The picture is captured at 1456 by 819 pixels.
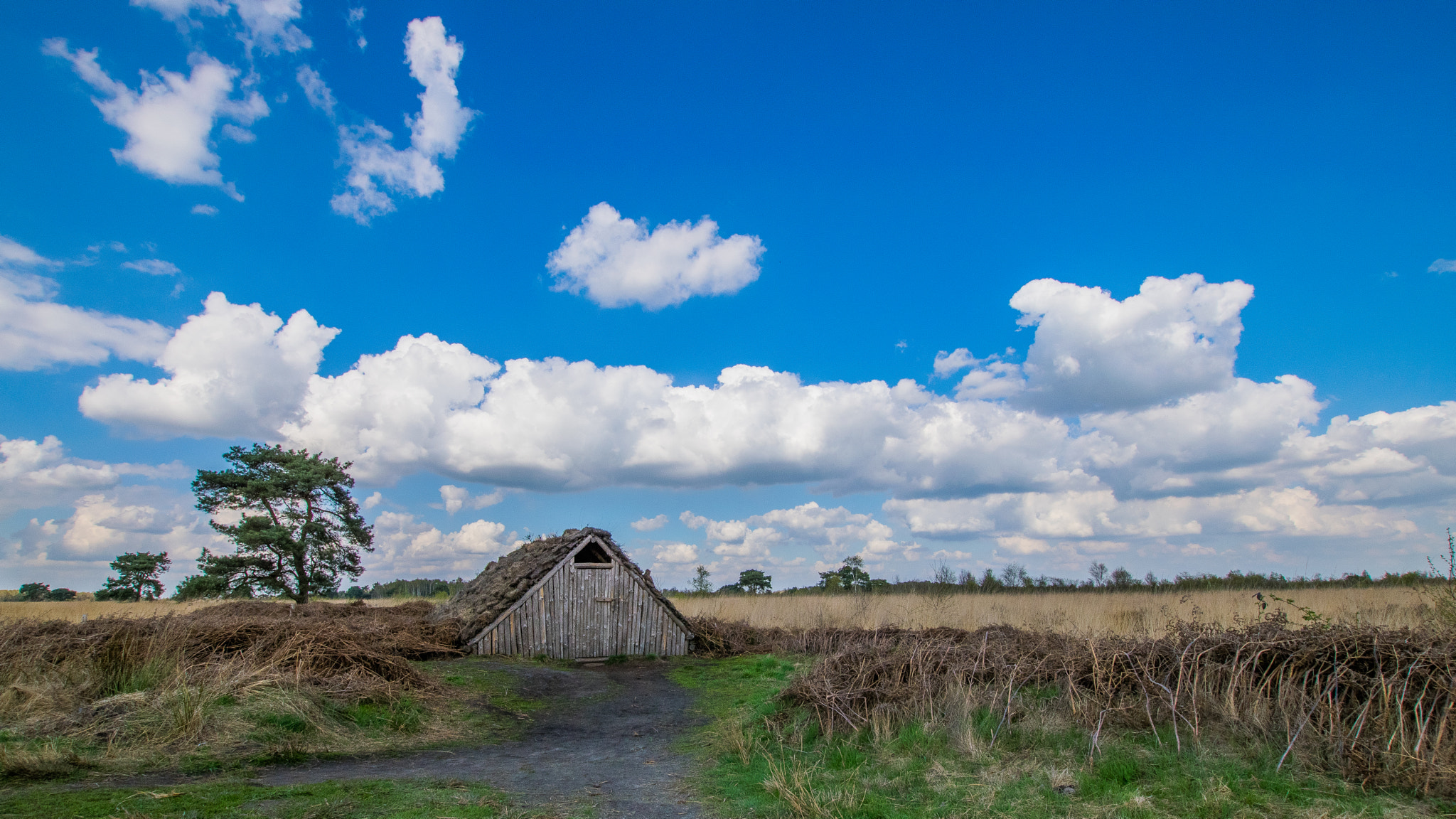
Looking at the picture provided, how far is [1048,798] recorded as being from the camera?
5250 millimetres

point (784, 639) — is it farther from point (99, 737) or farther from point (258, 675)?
point (99, 737)

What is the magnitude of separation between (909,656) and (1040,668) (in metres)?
1.47

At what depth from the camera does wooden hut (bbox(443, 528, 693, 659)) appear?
1595cm

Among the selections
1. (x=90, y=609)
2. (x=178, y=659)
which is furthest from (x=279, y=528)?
(x=178, y=659)

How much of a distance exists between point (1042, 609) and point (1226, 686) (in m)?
14.0

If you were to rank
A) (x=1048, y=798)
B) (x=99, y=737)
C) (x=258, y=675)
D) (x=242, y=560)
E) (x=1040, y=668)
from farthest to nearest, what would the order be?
(x=242, y=560) → (x=258, y=675) → (x=1040, y=668) → (x=99, y=737) → (x=1048, y=798)

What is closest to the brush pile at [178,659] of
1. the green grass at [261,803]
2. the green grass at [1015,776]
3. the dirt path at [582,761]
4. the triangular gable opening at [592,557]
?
the dirt path at [582,761]

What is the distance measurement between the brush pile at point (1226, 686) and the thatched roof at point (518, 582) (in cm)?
862

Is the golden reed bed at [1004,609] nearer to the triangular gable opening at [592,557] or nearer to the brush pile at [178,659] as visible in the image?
the triangular gable opening at [592,557]

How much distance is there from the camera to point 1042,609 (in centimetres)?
2006

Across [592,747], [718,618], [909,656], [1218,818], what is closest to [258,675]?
[592,747]

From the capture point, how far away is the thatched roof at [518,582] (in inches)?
633

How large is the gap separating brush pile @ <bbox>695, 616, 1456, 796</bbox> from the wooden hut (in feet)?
27.8

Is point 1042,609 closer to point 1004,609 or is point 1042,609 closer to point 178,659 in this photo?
point 1004,609
